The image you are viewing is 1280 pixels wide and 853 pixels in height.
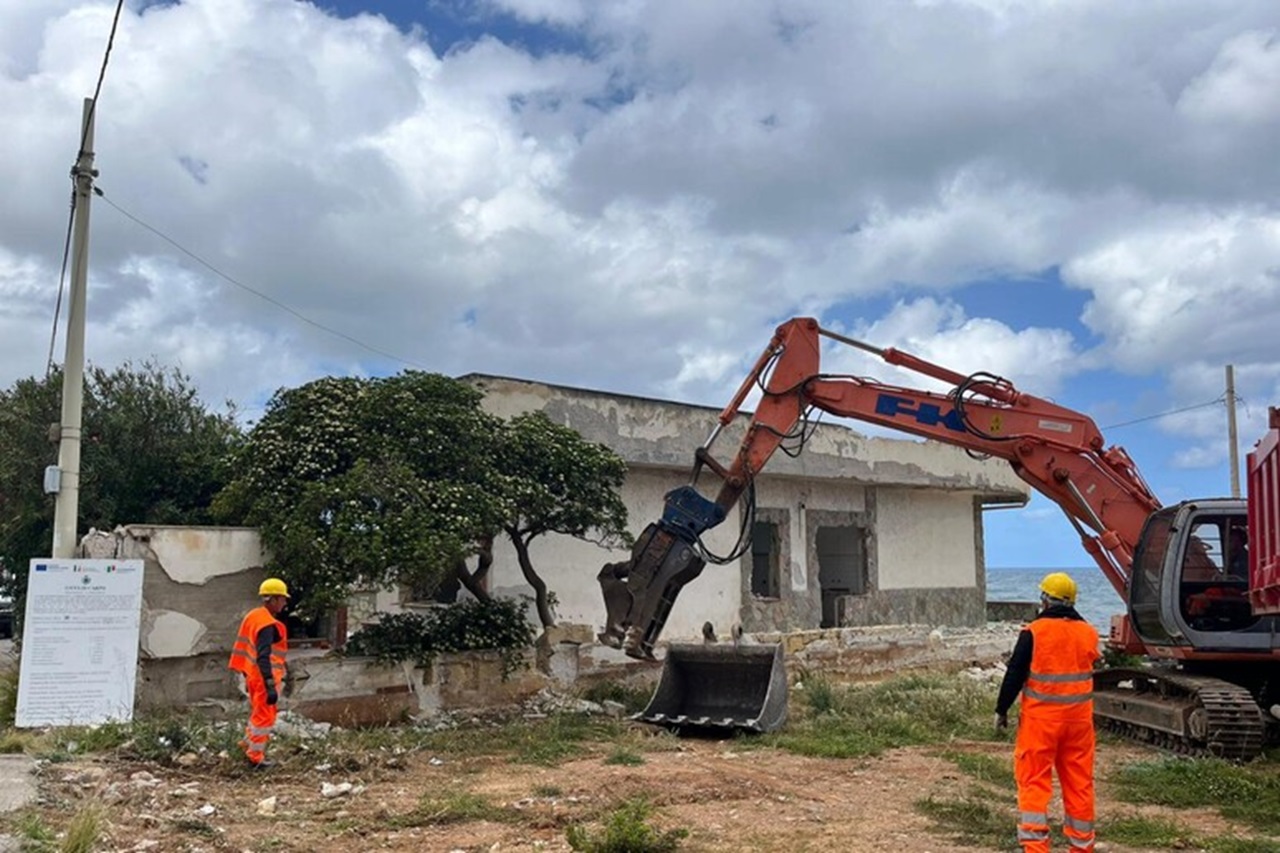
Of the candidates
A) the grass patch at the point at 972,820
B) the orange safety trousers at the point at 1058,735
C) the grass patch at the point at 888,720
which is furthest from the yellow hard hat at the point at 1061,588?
the grass patch at the point at 888,720

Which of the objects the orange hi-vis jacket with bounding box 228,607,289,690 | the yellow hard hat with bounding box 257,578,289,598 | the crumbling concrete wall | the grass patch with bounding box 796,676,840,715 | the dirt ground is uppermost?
the yellow hard hat with bounding box 257,578,289,598

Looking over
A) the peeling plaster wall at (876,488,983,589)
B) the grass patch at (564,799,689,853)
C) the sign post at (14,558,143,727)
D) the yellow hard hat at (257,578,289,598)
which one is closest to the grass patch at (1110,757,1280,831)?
the grass patch at (564,799,689,853)

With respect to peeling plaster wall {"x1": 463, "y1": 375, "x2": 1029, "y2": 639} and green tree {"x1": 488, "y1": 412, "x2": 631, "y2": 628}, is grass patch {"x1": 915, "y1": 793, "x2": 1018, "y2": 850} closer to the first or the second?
green tree {"x1": 488, "y1": 412, "x2": 631, "y2": 628}

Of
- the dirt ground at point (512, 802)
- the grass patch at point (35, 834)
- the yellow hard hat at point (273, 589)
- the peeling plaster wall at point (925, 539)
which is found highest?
the peeling plaster wall at point (925, 539)

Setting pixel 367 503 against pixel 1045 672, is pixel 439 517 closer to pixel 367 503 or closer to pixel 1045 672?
pixel 367 503

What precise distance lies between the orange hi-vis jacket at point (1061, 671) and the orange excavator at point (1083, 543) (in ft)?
13.7

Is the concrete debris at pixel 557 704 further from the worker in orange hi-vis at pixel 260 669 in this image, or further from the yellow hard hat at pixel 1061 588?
the yellow hard hat at pixel 1061 588

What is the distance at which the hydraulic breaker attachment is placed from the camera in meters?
11.5

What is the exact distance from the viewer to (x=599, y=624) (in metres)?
16.1

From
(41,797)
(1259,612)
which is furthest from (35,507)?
(1259,612)

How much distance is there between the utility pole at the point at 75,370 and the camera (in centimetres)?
1171

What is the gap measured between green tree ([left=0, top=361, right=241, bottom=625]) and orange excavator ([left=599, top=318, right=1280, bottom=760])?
614 cm

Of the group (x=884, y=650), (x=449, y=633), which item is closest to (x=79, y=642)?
(x=449, y=633)

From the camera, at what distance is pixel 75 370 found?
469 inches
